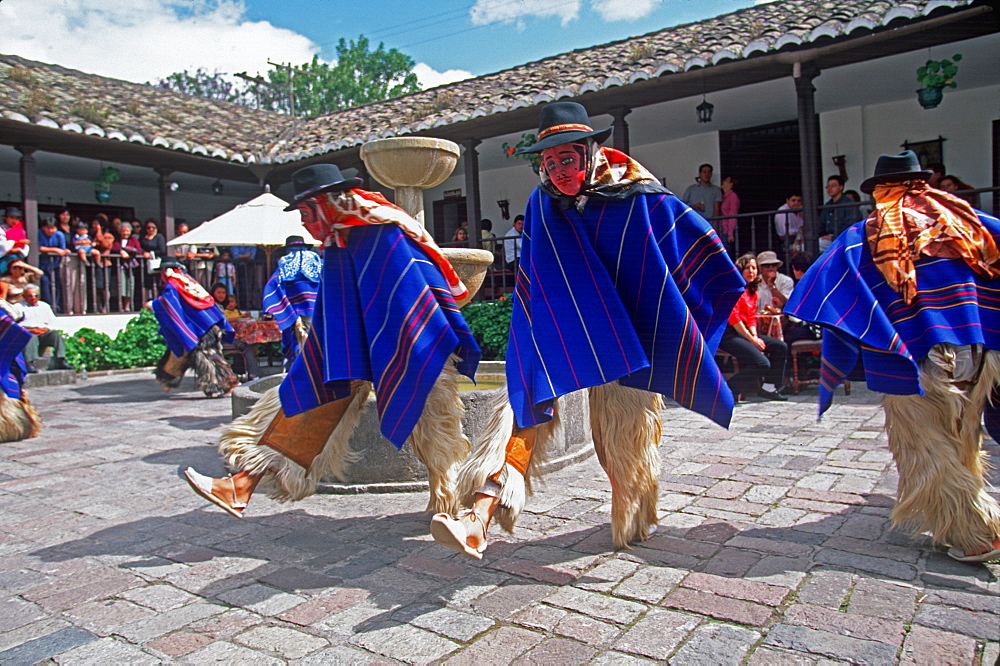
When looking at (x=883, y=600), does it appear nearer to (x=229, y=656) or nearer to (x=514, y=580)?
(x=514, y=580)

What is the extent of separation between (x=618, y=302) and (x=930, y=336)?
1188 millimetres

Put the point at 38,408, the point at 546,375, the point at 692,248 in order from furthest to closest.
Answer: the point at 38,408 → the point at 692,248 → the point at 546,375

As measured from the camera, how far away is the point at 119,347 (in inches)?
485

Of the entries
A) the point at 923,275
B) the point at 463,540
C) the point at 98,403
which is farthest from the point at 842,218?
the point at 98,403

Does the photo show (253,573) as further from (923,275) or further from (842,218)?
(842,218)

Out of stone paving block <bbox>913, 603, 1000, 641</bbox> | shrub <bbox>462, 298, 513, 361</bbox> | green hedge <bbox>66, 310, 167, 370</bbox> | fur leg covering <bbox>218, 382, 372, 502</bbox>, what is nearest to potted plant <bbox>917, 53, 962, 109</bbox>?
shrub <bbox>462, 298, 513, 361</bbox>

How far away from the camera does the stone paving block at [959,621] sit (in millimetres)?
2328

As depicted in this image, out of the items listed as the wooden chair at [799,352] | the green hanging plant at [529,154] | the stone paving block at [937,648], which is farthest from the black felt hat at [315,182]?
the wooden chair at [799,352]

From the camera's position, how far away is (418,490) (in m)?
4.30

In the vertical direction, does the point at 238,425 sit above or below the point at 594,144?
below

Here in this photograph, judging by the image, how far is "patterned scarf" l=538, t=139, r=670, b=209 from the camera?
303 centimetres

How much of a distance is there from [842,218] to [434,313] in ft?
25.8

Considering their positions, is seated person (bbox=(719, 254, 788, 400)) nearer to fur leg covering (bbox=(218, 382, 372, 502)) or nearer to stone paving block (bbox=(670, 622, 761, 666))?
fur leg covering (bbox=(218, 382, 372, 502))

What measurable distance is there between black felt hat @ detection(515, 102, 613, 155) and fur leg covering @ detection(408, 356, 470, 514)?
110 cm
